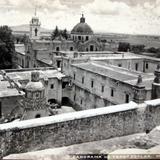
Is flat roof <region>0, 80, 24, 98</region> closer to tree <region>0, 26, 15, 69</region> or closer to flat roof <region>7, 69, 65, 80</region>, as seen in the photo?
flat roof <region>7, 69, 65, 80</region>

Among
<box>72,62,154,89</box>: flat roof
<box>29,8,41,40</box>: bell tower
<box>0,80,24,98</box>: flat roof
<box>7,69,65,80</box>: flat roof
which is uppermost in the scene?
<box>29,8,41,40</box>: bell tower

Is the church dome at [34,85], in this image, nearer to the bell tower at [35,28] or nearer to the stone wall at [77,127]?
the stone wall at [77,127]

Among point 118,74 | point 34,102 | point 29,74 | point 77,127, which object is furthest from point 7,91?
point 77,127

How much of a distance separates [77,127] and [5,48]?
2991 cm

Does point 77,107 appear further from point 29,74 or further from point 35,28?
point 35,28

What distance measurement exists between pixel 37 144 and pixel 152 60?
3033 cm

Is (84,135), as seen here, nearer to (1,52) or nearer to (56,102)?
(56,102)

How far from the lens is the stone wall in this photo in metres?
7.56

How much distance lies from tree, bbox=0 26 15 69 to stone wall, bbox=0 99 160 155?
2914cm

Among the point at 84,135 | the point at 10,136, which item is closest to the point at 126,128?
the point at 84,135

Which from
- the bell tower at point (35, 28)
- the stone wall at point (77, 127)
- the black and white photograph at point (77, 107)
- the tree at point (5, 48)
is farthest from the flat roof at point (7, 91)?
the bell tower at point (35, 28)

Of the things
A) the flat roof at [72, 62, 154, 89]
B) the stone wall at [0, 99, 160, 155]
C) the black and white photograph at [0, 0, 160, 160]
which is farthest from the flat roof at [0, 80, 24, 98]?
the stone wall at [0, 99, 160, 155]

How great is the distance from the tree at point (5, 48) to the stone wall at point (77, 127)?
29.1 metres

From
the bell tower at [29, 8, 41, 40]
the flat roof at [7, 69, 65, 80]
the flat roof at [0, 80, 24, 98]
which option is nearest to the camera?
the flat roof at [0, 80, 24, 98]
